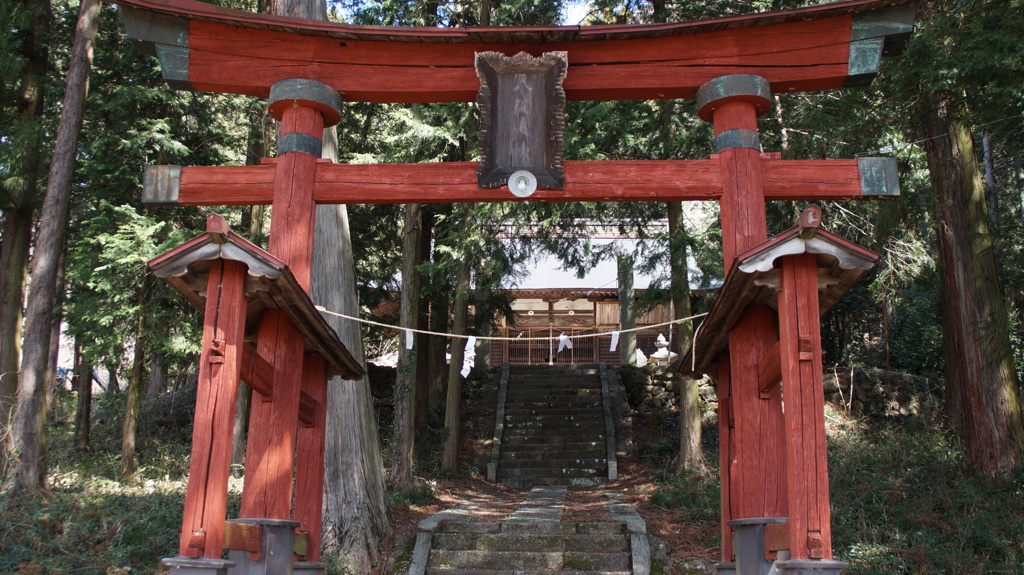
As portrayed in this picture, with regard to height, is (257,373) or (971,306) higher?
(971,306)

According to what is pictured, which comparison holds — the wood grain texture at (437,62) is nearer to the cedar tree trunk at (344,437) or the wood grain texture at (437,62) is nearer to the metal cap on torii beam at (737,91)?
the metal cap on torii beam at (737,91)

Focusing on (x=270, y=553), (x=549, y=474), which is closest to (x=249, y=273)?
(x=270, y=553)

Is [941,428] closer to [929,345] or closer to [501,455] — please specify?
[929,345]

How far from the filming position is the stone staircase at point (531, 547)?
7.36 m

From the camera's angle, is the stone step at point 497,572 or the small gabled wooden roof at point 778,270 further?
the stone step at point 497,572

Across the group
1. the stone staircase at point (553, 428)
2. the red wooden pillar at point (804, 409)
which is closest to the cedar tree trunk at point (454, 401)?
the stone staircase at point (553, 428)

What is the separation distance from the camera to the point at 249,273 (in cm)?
436

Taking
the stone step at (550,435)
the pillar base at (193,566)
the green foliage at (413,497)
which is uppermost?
the stone step at (550,435)

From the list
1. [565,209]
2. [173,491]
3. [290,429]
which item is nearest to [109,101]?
[173,491]

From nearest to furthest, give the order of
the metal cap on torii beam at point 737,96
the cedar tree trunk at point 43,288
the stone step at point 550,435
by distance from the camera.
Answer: the metal cap on torii beam at point 737,96 < the cedar tree trunk at point 43,288 < the stone step at point 550,435

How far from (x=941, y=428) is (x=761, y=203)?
872 cm

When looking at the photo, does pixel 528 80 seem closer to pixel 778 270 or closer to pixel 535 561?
pixel 778 270

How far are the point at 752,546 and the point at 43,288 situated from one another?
9.07 metres

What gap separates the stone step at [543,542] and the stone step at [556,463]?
6.36m
